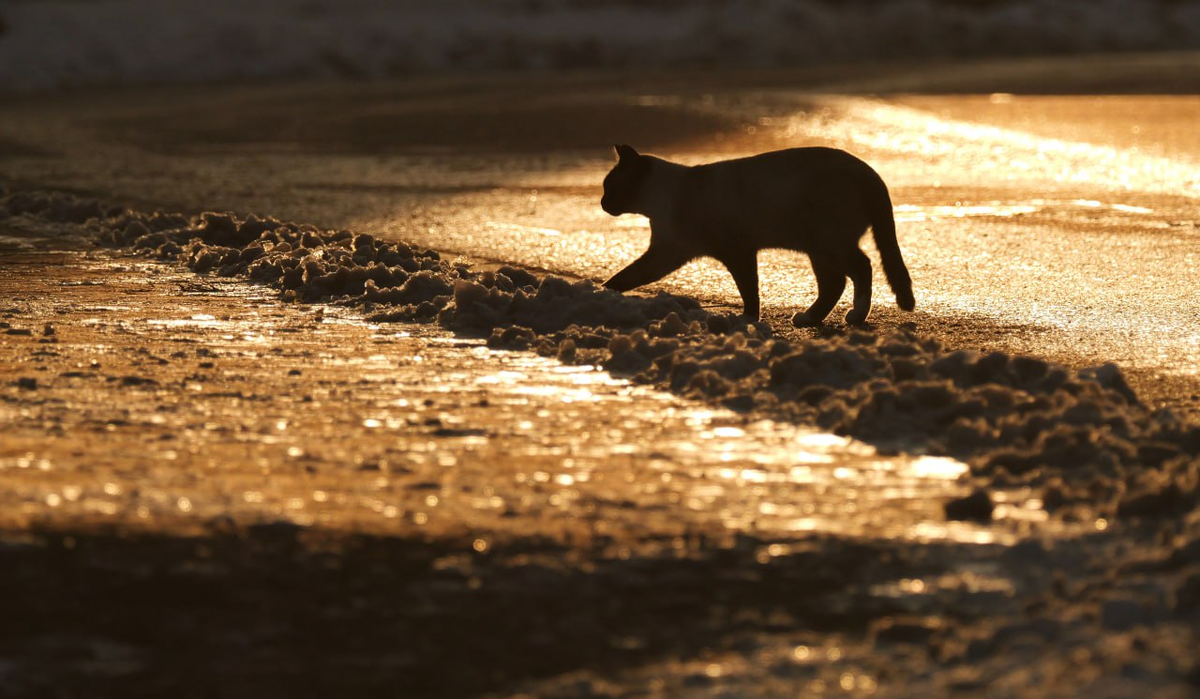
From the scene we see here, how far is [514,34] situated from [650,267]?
22.3 metres

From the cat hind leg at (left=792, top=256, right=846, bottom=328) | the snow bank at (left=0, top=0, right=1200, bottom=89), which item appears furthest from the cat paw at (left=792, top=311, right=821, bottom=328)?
the snow bank at (left=0, top=0, right=1200, bottom=89)

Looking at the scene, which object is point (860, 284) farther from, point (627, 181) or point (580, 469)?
point (580, 469)

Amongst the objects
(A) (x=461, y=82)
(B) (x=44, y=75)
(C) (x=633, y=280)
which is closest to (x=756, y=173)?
(C) (x=633, y=280)

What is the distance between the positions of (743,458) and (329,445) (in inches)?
42.2

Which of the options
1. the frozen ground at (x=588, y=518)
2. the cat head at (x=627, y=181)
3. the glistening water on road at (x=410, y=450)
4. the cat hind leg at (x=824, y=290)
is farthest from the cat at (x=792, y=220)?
the glistening water on road at (x=410, y=450)

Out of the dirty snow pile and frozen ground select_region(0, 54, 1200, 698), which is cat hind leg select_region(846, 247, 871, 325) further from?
the dirty snow pile

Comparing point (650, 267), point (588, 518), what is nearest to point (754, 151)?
point (650, 267)

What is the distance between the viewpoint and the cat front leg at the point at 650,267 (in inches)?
265

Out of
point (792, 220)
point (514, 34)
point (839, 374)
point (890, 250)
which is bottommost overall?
point (839, 374)

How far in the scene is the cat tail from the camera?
6344 mm

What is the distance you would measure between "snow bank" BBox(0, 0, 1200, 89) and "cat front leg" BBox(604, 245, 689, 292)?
1768 centimetres

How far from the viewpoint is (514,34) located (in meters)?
28.5

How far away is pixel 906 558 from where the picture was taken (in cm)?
354

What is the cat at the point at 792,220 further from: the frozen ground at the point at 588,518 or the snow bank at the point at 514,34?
the snow bank at the point at 514,34
